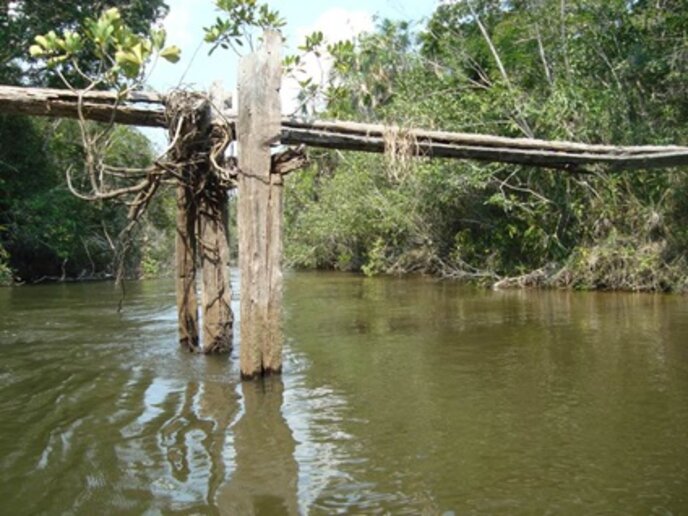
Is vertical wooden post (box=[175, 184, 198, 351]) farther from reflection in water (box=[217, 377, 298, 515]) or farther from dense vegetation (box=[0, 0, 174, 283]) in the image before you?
dense vegetation (box=[0, 0, 174, 283])

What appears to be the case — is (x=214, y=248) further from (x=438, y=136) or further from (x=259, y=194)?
(x=438, y=136)

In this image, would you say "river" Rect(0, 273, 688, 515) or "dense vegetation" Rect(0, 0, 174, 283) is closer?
"river" Rect(0, 273, 688, 515)

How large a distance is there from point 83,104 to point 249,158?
1.58 metres

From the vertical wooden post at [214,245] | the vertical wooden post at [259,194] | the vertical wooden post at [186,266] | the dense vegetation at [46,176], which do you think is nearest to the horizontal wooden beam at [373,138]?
the vertical wooden post at [259,194]

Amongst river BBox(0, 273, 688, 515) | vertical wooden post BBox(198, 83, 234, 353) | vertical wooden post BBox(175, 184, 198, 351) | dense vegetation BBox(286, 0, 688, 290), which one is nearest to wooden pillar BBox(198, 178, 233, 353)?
vertical wooden post BBox(198, 83, 234, 353)

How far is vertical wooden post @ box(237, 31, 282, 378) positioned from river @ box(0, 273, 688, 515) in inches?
28.0

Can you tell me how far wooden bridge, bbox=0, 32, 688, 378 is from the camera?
611 centimetres

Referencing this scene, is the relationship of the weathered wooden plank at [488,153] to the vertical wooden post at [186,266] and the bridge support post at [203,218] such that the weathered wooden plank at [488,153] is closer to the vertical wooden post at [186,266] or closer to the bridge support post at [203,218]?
the bridge support post at [203,218]

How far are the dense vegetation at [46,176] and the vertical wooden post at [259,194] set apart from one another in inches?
508

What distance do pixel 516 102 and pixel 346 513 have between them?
47.3 ft

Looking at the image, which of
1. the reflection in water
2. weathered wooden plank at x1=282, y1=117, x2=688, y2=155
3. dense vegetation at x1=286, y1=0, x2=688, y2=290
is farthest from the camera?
dense vegetation at x1=286, y1=0, x2=688, y2=290

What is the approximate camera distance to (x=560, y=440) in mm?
4711

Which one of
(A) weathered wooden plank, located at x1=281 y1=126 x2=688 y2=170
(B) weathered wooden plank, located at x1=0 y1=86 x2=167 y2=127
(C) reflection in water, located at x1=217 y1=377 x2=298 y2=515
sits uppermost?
(B) weathered wooden plank, located at x1=0 y1=86 x2=167 y2=127

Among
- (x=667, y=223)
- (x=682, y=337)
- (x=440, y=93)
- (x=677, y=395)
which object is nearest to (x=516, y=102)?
(x=440, y=93)
